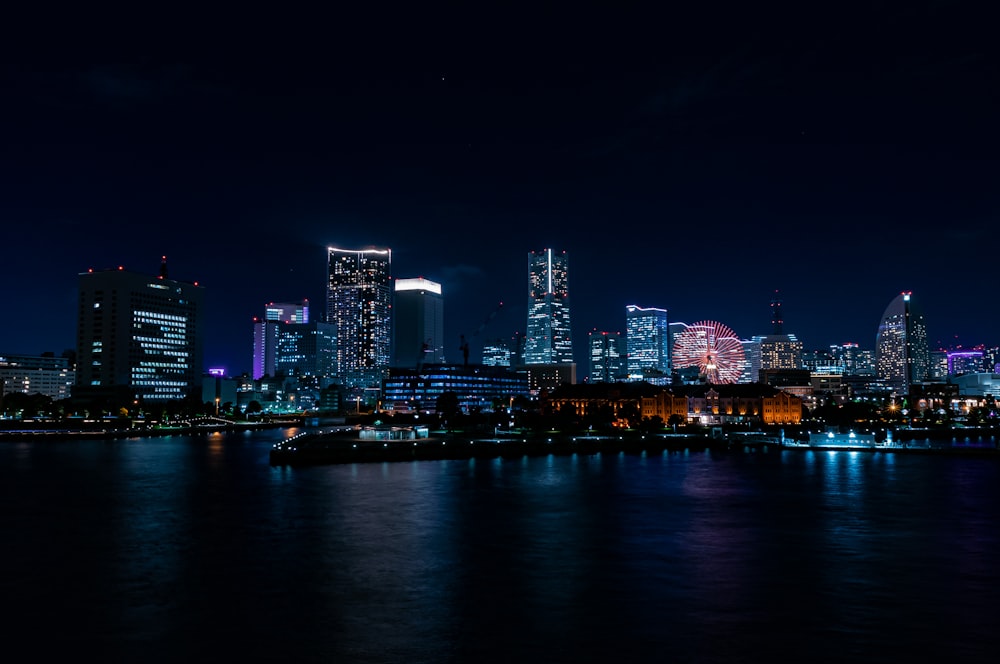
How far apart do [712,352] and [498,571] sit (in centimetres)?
12244

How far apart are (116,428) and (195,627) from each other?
149287 millimetres

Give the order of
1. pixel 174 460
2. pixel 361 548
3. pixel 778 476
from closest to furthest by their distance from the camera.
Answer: pixel 361 548
pixel 778 476
pixel 174 460

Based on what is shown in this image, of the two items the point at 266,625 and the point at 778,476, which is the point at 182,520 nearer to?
the point at 266,625

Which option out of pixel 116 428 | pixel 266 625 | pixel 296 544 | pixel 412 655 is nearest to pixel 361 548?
pixel 296 544

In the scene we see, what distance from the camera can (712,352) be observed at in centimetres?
14675

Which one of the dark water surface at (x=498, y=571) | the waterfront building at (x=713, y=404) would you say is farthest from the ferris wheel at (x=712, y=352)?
the dark water surface at (x=498, y=571)

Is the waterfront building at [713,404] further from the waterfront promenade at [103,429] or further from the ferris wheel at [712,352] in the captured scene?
the waterfront promenade at [103,429]

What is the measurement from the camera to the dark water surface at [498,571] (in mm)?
21703

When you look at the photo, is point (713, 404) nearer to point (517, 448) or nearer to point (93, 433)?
point (517, 448)

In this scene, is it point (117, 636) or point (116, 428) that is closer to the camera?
point (117, 636)

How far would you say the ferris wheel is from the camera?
146 meters

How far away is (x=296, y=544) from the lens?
36.7 metres

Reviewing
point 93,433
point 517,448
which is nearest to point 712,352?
point 517,448

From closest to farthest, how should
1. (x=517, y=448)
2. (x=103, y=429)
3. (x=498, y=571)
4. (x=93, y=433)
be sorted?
(x=498, y=571), (x=517, y=448), (x=93, y=433), (x=103, y=429)
